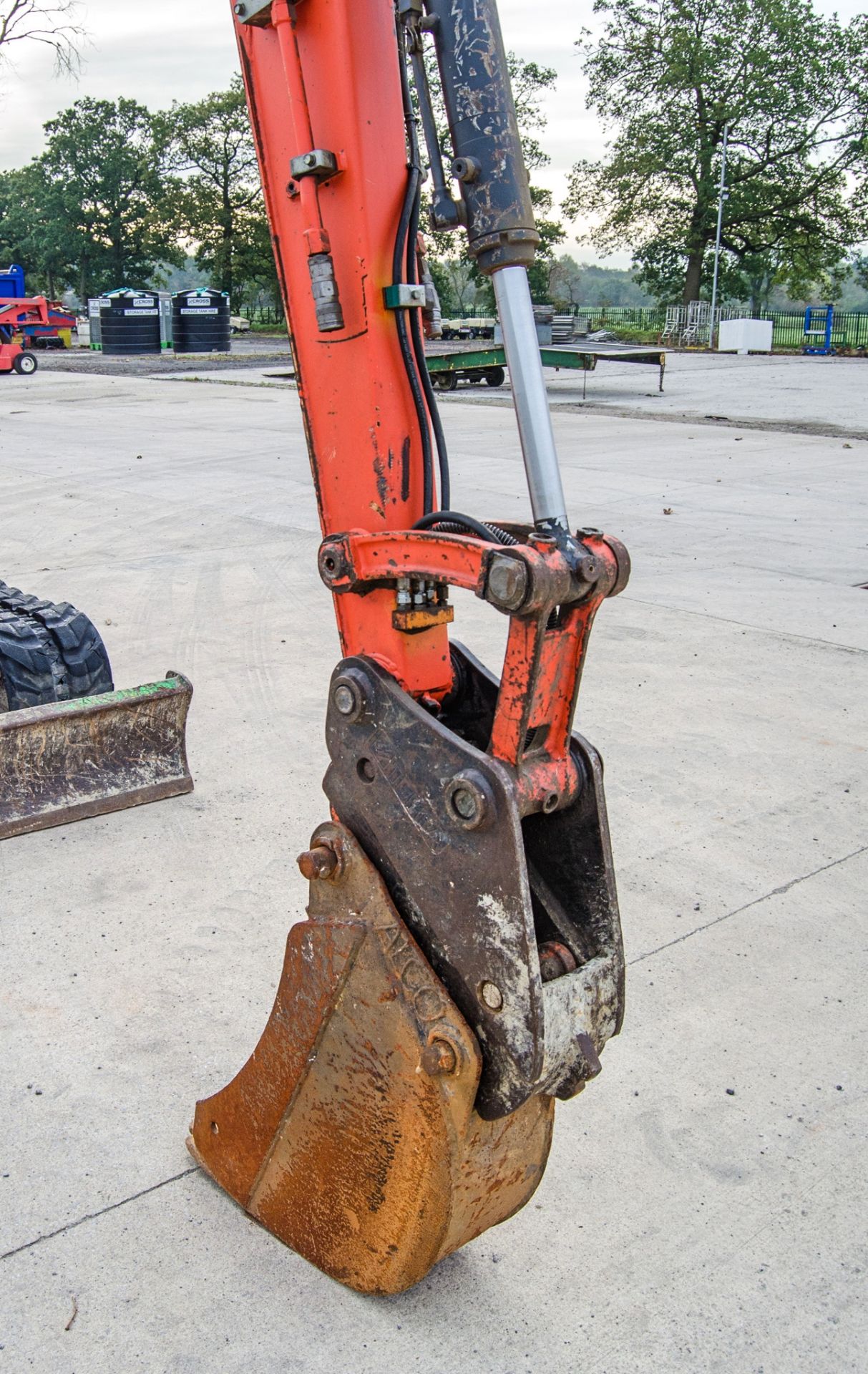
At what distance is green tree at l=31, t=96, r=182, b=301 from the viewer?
6191 cm

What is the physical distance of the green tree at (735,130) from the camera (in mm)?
42594

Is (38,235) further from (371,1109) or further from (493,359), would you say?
(371,1109)

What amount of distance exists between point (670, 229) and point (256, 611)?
144 feet

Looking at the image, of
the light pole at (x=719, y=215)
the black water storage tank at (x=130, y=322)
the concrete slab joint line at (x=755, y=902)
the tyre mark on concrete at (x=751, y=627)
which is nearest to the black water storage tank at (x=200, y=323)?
the black water storage tank at (x=130, y=322)

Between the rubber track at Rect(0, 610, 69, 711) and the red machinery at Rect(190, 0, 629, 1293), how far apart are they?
243 cm

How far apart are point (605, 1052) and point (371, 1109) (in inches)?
40.9

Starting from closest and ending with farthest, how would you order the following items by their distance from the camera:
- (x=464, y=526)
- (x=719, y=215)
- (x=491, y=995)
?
1. (x=491, y=995)
2. (x=464, y=526)
3. (x=719, y=215)

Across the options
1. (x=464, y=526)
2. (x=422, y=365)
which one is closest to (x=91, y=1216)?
(x=464, y=526)

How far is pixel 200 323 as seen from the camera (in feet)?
108

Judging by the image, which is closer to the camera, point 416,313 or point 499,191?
point 499,191

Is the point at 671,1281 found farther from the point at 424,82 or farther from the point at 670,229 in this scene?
Result: the point at 670,229

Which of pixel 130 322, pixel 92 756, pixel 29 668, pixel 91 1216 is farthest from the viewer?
pixel 130 322

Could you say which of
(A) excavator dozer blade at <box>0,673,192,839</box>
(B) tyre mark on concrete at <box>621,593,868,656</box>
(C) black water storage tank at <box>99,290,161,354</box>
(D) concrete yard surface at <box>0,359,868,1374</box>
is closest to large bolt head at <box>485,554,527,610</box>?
(D) concrete yard surface at <box>0,359,868,1374</box>

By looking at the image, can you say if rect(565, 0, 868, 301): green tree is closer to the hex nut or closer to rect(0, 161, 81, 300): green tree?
rect(0, 161, 81, 300): green tree
